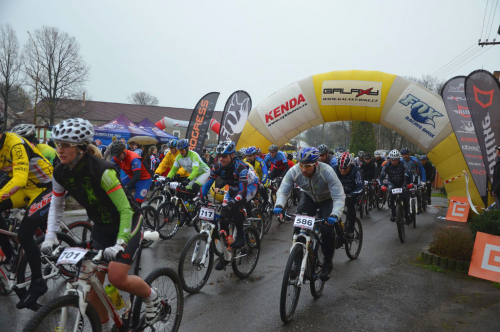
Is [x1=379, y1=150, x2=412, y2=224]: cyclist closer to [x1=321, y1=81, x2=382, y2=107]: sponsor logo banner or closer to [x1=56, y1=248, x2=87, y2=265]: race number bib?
[x1=321, y1=81, x2=382, y2=107]: sponsor logo banner

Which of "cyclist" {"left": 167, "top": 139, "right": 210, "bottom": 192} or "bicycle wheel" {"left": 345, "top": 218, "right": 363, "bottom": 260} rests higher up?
"cyclist" {"left": 167, "top": 139, "right": 210, "bottom": 192}

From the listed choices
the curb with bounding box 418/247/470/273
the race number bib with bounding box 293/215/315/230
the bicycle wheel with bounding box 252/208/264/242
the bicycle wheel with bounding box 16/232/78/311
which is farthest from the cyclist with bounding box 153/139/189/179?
the curb with bounding box 418/247/470/273

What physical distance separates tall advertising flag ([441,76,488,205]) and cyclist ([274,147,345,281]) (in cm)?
659

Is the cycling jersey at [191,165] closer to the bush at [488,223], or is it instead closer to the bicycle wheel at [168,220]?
the bicycle wheel at [168,220]

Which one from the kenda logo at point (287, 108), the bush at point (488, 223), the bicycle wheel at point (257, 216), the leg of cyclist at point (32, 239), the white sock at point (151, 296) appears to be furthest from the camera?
the kenda logo at point (287, 108)

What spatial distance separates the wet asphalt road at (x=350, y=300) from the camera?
447cm

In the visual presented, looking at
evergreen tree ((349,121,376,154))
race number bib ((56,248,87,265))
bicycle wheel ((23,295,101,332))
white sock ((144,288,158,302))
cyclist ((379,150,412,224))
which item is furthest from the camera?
evergreen tree ((349,121,376,154))

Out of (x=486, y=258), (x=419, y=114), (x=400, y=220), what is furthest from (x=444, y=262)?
(x=419, y=114)

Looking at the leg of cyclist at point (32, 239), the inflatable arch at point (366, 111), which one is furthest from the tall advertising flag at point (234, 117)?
the leg of cyclist at point (32, 239)

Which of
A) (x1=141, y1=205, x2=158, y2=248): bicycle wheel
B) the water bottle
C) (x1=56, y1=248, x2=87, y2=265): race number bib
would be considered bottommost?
(x1=141, y1=205, x2=158, y2=248): bicycle wheel

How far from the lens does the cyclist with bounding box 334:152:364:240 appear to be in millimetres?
7191

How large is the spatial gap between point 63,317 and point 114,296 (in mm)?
741

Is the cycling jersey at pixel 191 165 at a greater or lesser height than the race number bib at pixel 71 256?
greater

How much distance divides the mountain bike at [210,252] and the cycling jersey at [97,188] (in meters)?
1.94
